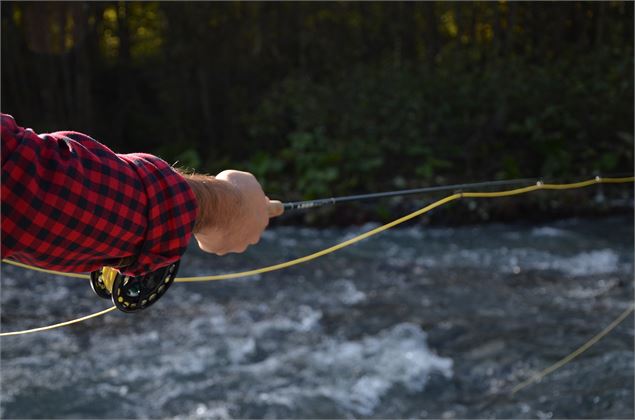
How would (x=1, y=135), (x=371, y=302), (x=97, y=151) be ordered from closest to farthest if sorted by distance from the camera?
(x=1, y=135) < (x=97, y=151) < (x=371, y=302)

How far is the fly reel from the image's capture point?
1862 millimetres

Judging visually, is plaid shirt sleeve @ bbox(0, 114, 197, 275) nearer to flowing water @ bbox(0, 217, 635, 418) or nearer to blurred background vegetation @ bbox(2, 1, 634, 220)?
flowing water @ bbox(0, 217, 635, 418)

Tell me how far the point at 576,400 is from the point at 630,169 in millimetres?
6056


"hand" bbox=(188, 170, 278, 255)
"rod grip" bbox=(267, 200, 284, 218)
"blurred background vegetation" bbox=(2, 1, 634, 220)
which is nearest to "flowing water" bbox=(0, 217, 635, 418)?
"rod grip" bbox=(267, 200, 284, 218)

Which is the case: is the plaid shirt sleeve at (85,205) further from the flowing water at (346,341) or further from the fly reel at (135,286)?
the flowing water at (346,341)

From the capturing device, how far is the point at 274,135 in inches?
427

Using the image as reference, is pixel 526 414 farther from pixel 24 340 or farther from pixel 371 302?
pixel 24 340

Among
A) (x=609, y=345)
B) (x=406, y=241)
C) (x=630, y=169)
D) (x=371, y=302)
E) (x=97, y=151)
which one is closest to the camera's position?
(x=97, y=151)

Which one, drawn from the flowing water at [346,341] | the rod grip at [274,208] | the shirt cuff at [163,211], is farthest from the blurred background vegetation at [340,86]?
the shirt cuff at [163,211]

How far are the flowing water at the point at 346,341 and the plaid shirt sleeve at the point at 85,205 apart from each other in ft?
8.61

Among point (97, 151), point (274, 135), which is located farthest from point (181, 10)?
point (97, 151)

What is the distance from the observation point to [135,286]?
1875 mm

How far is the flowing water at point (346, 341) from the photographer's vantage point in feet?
13.7

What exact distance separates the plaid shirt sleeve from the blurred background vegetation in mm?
7932
